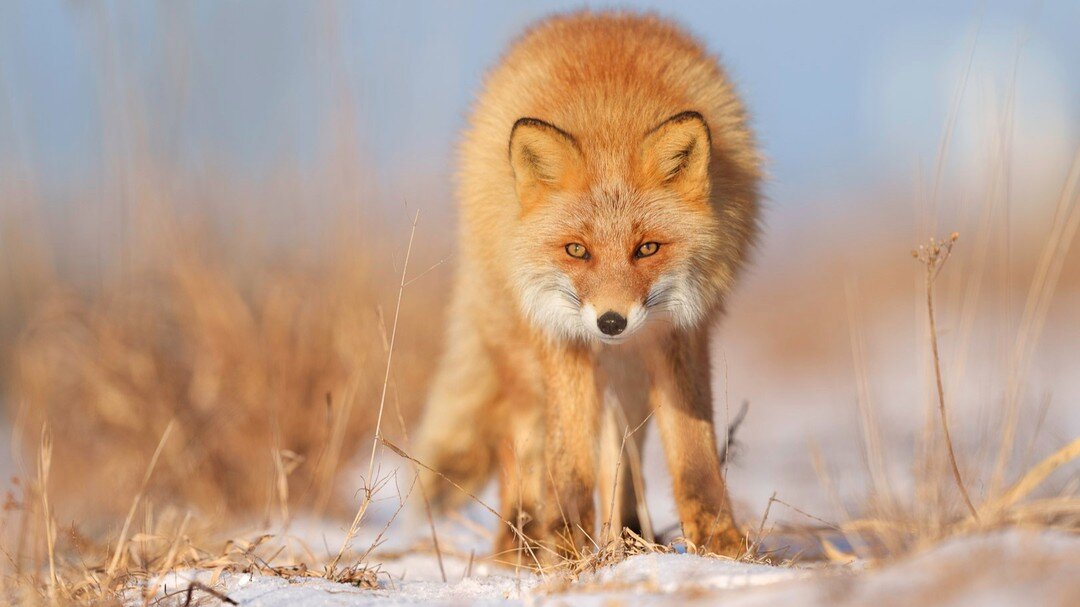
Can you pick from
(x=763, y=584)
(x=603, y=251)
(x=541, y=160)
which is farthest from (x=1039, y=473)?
(x=541, y=160)

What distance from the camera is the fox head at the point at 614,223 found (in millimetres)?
2893

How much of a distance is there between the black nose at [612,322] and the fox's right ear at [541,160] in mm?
519

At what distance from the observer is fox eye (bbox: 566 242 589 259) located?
9.64 feet

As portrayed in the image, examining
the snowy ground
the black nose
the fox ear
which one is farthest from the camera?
the fox ear

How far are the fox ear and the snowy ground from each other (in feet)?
4.03

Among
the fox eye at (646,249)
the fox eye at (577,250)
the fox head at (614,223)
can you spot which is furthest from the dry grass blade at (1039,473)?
the fox eye at (577,250)

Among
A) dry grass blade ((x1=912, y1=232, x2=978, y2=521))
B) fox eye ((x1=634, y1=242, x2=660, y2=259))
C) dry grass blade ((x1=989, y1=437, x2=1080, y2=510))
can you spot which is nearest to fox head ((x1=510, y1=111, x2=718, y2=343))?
fox eye ((x1=634, y1=242, x2=660, y2=259))

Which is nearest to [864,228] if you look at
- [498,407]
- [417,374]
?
[417,374]

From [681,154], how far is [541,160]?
460 mm

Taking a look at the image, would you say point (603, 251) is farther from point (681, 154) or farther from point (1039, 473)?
point (1039, 473)

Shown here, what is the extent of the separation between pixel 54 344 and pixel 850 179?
55.0 ft

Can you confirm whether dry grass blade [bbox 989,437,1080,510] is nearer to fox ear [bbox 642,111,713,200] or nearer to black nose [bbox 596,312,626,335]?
black nose [bbox 596,312,626,335]

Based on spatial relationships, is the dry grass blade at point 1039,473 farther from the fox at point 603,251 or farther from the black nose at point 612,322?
the black nose at point 612,322

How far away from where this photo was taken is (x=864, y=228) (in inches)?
603
